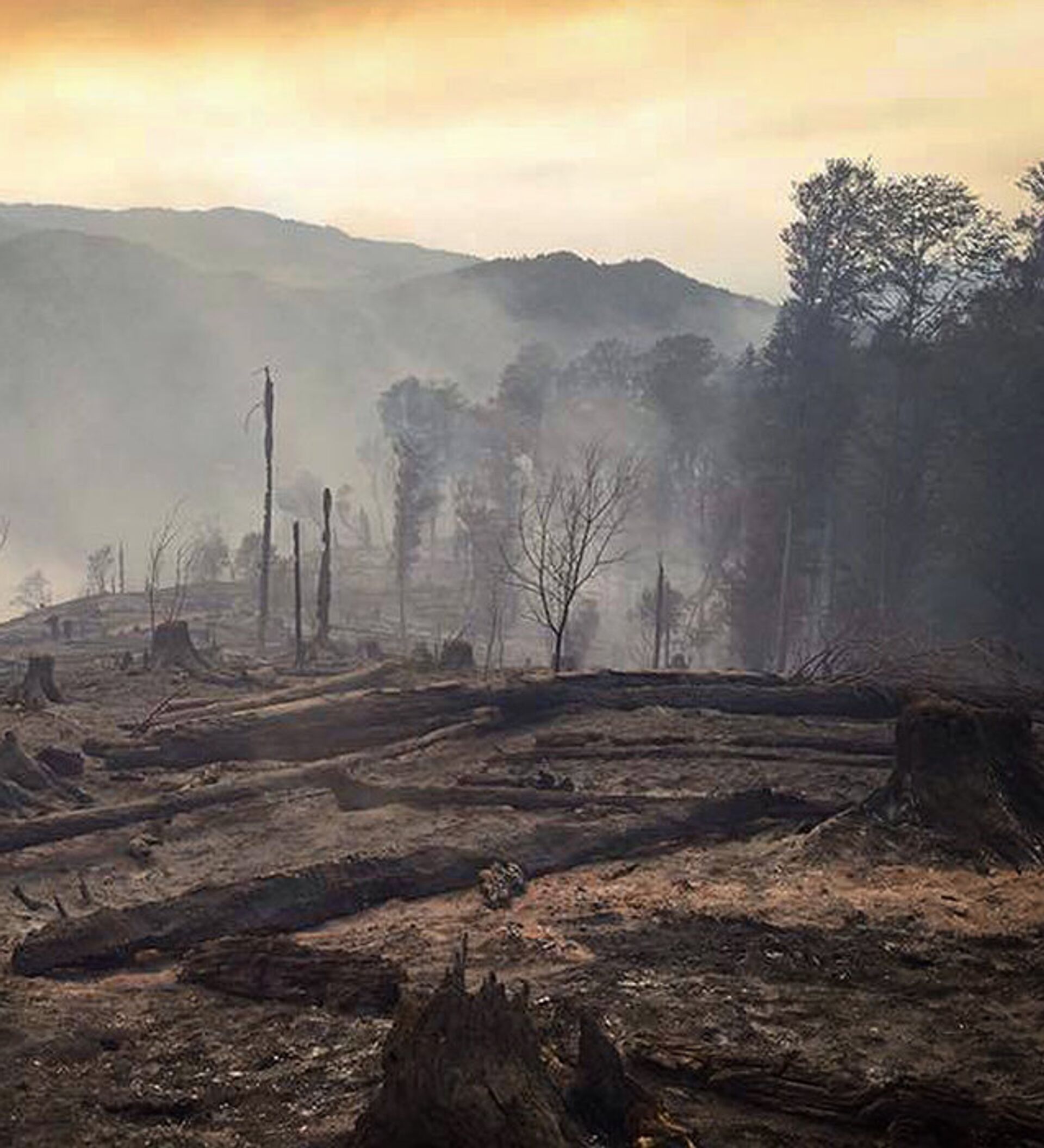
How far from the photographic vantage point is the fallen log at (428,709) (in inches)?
770

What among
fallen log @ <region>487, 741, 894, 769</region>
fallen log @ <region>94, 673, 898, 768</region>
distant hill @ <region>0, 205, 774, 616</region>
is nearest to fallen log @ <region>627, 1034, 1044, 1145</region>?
fallen log @ <region>487, 741, 894, 769</region>

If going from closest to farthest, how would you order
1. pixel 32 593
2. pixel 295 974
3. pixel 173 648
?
pixel 295 974 < pixel 173 648 < pixel 32 593

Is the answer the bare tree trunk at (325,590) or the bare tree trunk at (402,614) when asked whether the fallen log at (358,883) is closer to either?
the bare tree trunk at (325,590)

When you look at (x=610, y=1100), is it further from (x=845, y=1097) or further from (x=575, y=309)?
(x=575, y=309)

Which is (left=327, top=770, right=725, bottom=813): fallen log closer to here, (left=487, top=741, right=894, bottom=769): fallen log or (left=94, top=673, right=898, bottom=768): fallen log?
(left=487, top=741, right=894, bottom=769): fallen log

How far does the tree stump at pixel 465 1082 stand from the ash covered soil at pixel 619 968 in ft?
3.32

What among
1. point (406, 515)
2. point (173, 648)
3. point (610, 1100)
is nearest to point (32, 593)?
point (406, 515)

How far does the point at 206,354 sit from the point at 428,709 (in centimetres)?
17095

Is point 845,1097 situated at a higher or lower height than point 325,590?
lower

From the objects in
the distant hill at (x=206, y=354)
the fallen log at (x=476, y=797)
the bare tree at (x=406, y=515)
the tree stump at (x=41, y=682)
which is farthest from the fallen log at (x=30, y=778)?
the distant hill at (x=206, y=354)

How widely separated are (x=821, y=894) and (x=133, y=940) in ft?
22.6

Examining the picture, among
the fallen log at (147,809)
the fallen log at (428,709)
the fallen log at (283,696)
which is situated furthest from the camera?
the fallen log at (283,696)

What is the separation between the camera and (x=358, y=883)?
12.6 m

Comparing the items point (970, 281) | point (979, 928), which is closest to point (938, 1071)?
point (979, 928)
